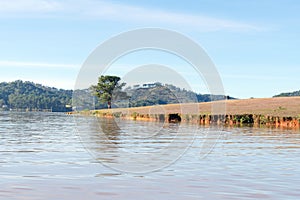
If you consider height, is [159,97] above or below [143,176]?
above

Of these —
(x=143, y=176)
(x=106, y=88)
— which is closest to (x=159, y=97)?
(x=106, y=88)

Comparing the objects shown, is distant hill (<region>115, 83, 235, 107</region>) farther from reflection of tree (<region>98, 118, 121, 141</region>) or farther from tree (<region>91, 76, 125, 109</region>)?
tree (<region>91, 76, 125, 109</region>)

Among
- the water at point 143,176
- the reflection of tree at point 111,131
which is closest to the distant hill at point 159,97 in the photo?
the reflection of tree at point 111,131

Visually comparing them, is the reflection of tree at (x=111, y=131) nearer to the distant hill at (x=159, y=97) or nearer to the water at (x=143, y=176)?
the water at (x=143, y=176)

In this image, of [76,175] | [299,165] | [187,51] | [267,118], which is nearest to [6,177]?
[76,175]

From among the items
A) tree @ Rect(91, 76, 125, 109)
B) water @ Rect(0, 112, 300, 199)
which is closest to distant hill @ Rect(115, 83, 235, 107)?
tree @ Rect(91, 76, 125, 109)

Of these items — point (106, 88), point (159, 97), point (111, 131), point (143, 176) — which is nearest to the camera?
point (143, 176)

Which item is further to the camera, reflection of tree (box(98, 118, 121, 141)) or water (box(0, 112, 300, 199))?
reflection of tree (box(98, 118, 121, 141))

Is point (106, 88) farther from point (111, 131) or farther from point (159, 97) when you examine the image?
point (111, 131)

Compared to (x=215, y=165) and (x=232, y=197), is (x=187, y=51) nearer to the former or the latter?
(x=215, y=165)

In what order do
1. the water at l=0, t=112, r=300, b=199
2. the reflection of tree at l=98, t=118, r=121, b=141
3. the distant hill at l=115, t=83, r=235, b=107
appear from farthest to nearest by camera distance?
the distant hill at l=115, t=83, r=235, b=107, the reflection of tree at l=98, t=118, r=121, b=141, the water at l=0, t=112, r=300, b=199

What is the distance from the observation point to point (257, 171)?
14055 millimetres

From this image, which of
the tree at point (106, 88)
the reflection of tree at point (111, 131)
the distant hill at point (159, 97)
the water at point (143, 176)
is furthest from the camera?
the tree at point (106, 88)

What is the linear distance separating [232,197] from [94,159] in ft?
Answer: 22.9
